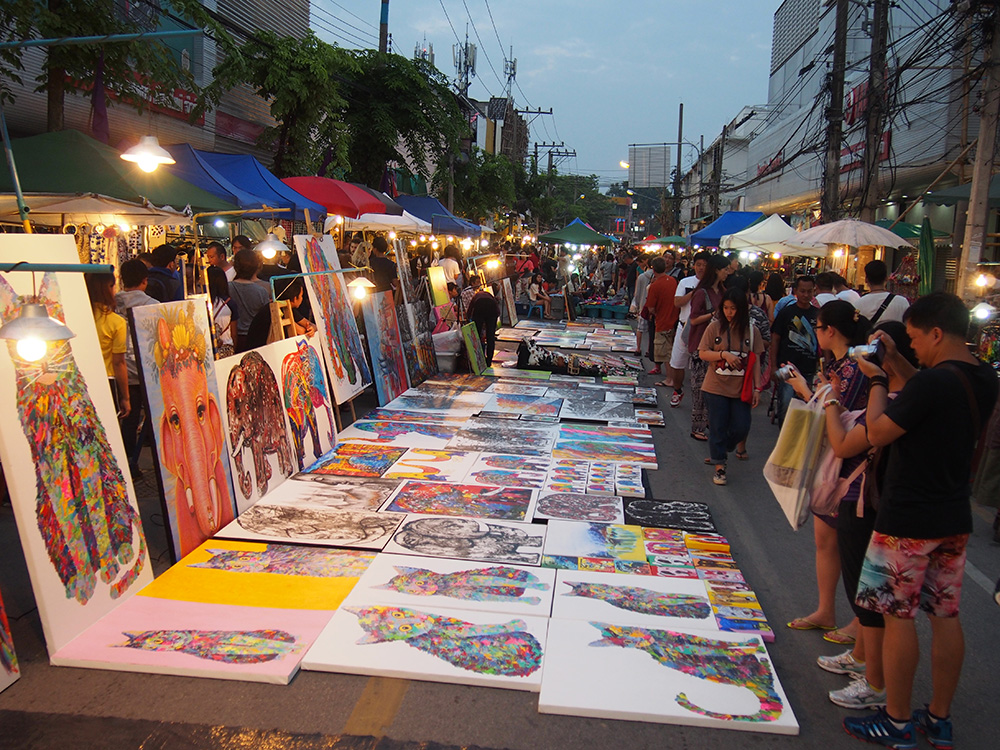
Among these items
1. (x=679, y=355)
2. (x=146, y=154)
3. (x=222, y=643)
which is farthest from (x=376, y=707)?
(x=679, y=355)

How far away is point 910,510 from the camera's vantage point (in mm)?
3057

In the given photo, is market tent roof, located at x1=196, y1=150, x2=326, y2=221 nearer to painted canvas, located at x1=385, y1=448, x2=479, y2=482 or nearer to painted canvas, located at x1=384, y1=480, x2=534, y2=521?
painted canvas, located at x1=385, y1=448, x2=479, y2=482

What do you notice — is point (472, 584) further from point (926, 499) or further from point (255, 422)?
point (926, 499)

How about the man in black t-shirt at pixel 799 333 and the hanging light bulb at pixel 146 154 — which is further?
the man in black t-shirt at pixel 799 333

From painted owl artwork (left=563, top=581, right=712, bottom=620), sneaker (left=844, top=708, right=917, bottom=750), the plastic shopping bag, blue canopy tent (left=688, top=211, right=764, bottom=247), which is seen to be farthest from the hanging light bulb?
blue canopy tent (left=688, top=211, right=764, bottom=247)

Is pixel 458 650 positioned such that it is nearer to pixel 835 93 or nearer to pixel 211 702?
pixel 211 702

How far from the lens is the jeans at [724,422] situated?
704 centimetres

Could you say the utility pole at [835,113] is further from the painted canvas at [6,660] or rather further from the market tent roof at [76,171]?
the painted canvas at [6,660]

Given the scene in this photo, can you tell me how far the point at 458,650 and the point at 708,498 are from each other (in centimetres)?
347

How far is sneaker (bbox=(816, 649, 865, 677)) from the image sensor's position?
3.80 meters

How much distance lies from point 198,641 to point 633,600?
2.34m

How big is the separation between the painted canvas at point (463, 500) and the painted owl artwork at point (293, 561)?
3.08 ft

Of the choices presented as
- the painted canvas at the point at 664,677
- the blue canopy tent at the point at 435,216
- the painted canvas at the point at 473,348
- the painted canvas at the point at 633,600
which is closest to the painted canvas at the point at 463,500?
the painted canvas at the point at 633,600

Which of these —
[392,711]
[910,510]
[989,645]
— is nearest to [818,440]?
[910,510]
